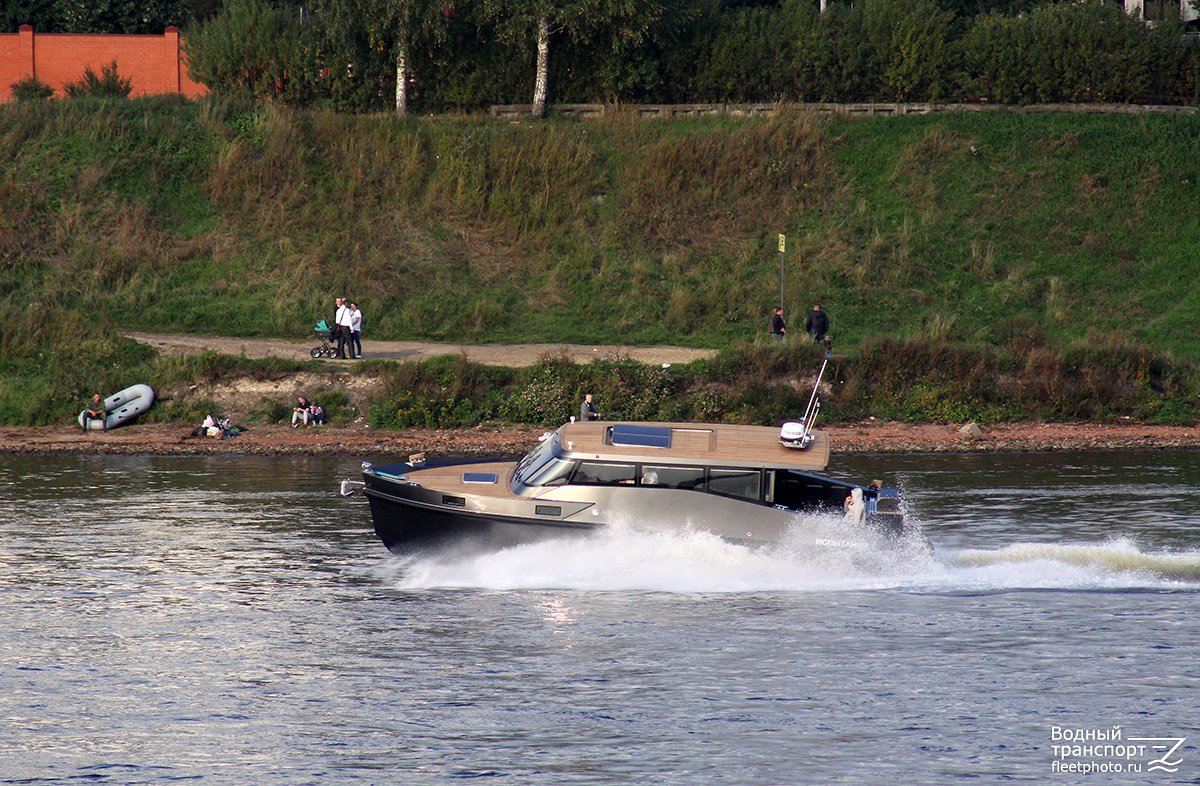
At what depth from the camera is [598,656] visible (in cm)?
1333

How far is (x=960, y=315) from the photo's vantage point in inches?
1430

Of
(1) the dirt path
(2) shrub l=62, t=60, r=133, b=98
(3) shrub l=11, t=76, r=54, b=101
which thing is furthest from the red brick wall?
(1) the dirt path

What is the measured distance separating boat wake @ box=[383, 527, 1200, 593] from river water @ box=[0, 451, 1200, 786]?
0.11 ft

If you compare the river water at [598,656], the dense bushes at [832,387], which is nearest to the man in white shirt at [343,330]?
the dense bushes at [832,387]

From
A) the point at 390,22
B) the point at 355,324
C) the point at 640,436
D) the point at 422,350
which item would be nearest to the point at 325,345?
the point at 355,324

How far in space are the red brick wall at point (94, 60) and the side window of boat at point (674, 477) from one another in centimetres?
3748

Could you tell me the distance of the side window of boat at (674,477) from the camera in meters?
15.3

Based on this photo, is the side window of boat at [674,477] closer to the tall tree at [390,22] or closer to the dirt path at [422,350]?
the dirt path at [422,350]

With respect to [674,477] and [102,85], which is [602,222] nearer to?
[102,85]

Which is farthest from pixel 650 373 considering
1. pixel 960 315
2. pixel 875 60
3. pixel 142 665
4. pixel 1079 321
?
pixel 875 60

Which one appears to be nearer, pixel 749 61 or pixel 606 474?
pixel 606 474

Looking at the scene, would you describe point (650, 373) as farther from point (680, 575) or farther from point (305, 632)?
point (305, 632)
